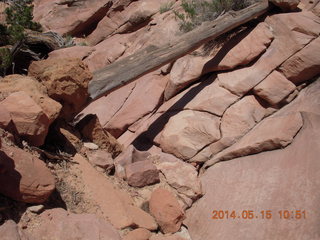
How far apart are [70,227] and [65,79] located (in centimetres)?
200

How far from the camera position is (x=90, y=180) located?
439cm

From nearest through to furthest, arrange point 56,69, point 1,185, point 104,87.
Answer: point 1,185 → point 56,69 → point 104,87

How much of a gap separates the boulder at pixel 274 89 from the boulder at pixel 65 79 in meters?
2.58

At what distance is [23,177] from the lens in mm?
3434

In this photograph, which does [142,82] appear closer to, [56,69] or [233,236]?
[56,69]

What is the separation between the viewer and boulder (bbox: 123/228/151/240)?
3809 millimetres

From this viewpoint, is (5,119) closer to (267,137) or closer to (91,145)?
(91,145)

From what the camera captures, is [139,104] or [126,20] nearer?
[139,104]

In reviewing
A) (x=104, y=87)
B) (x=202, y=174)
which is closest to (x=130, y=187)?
(x=202, y=174)

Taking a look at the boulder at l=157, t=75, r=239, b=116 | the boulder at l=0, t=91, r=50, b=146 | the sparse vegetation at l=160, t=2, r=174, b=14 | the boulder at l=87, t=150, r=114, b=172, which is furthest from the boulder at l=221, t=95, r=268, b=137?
the sparse vegetation at l=160, t=2, r=174, b=14

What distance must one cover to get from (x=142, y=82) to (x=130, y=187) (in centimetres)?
284

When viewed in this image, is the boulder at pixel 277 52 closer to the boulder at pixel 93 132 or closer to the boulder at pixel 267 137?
the boulder at pixel 267 137

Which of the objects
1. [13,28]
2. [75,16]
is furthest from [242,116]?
[75,16]

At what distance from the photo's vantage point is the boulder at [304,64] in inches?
220
